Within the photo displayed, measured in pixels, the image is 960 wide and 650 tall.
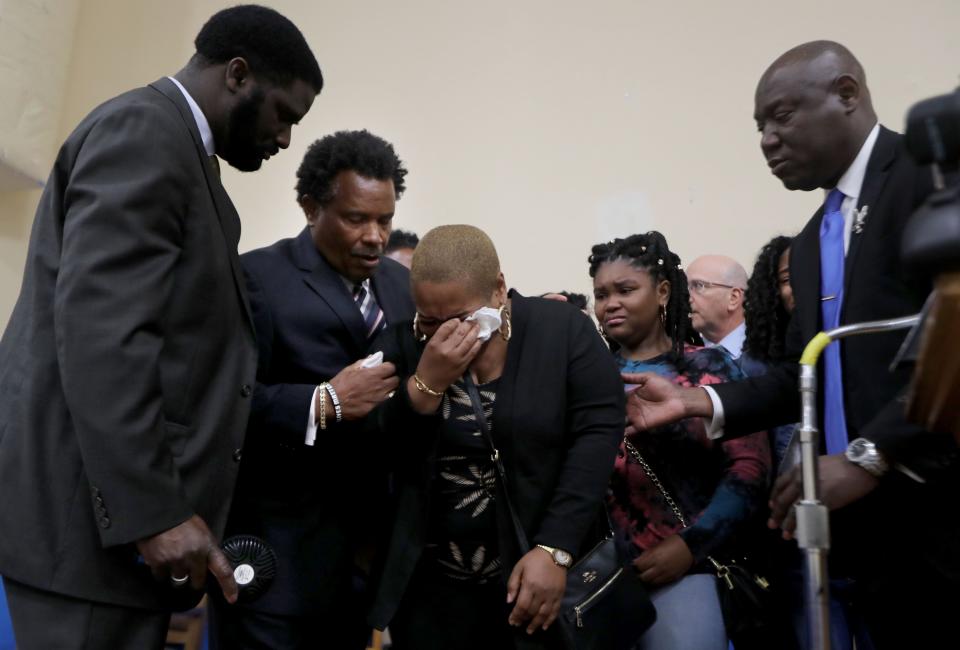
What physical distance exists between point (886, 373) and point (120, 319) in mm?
1602

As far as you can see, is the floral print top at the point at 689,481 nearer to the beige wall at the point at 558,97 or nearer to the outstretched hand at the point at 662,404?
the outstretched hand at the point at 662,404

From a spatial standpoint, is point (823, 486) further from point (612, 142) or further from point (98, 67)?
point (98, 67)

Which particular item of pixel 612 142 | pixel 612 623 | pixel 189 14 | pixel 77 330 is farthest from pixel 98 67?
pixel 612 623

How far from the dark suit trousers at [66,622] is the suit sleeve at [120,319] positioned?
0.17 m

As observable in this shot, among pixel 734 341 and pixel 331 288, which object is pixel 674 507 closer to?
pixel 331 288

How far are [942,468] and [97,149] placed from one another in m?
1.78

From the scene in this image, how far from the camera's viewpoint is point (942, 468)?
1.82 m

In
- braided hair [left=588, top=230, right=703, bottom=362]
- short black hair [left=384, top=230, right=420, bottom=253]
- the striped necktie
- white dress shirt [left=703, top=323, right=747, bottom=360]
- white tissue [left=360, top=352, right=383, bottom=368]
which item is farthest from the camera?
short black hair [left=384, top=230, right=420, bottom=253]

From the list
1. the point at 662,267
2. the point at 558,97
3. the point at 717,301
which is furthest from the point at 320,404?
the point at 558,97

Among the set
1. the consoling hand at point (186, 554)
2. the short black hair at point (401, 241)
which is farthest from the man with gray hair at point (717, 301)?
the consoling hand at point (186, 554)

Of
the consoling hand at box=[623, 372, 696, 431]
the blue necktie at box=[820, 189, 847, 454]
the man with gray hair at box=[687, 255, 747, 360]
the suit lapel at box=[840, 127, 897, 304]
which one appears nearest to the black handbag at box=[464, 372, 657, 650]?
the consoling hand at box=[623, 372, 696, 431]

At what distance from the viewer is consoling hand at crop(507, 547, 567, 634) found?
2080mm

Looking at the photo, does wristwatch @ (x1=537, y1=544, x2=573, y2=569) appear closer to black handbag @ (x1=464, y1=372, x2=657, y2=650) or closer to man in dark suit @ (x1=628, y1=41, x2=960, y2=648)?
black handbag @ (x1=464, y1=372, x2=657, y2=650)

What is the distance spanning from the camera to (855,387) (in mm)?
2078
